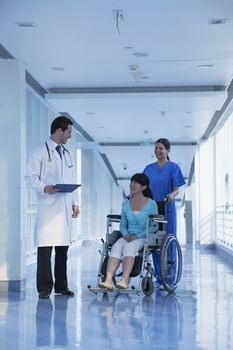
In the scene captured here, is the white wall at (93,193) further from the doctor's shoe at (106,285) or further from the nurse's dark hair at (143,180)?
the doctor's shoe at (106,285)

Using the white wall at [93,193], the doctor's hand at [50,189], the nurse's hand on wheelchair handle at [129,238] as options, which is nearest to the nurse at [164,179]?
the nurse's hand on wheelchair handle at [129,238]

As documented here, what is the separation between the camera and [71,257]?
9.41 metres

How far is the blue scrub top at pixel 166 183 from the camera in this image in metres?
5.36

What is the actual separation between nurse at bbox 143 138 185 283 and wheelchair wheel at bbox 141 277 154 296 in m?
0.51

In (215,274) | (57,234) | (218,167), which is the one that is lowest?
(215,274)

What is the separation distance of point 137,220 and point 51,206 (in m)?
0.71

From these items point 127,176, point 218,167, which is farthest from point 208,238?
point 127,176

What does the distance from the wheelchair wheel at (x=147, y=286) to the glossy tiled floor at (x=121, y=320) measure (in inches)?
2.5

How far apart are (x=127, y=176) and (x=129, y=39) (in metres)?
16.9

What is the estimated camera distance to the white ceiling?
177 inches

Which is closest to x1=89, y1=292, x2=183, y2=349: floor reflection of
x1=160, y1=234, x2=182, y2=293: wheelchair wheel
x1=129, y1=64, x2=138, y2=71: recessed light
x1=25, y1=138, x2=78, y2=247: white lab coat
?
x1=160, y1=234, x2=182, y2=293: wheelchair wheel

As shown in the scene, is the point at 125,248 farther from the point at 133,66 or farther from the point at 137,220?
the point at 133,66

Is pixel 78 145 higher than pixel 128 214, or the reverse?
pixel 78 145

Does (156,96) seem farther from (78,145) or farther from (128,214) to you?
(78,145)
